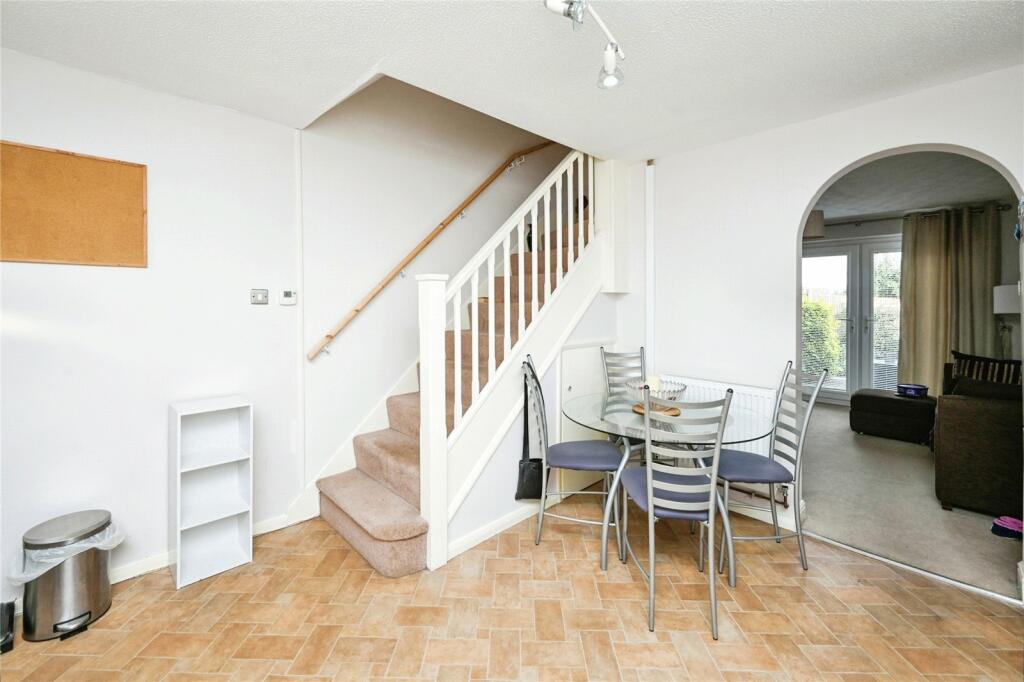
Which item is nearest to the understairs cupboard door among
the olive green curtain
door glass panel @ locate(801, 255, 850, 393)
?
door glass panel @ locate(801, 255, 850, 393)

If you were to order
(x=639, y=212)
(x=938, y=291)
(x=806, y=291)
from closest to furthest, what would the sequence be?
(x=639, y=212), (x=938, y=291), (x=806, y=291)

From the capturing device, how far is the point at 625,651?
1.83 metres

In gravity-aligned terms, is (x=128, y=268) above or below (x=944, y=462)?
above

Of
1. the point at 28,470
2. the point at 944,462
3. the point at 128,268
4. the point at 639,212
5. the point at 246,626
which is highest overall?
the point at 639,212

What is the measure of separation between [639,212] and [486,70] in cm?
190

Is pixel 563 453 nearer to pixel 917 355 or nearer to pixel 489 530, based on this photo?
pixel 489 530

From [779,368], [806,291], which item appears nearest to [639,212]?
[779,368]

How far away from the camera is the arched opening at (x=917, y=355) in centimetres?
280

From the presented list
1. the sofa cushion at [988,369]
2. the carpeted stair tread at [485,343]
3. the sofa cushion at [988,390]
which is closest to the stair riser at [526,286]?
the carpeted stair tread at [485,343]

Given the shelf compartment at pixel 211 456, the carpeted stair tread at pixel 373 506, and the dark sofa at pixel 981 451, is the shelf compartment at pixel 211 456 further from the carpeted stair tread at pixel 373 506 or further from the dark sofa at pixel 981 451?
the dark sofa at pixel 981 451

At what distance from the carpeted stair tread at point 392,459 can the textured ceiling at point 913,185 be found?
419cm

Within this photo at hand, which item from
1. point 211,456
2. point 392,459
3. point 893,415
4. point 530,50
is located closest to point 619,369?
point 392,459

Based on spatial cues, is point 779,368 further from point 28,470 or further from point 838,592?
point 28,470

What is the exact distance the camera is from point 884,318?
6.05 m
